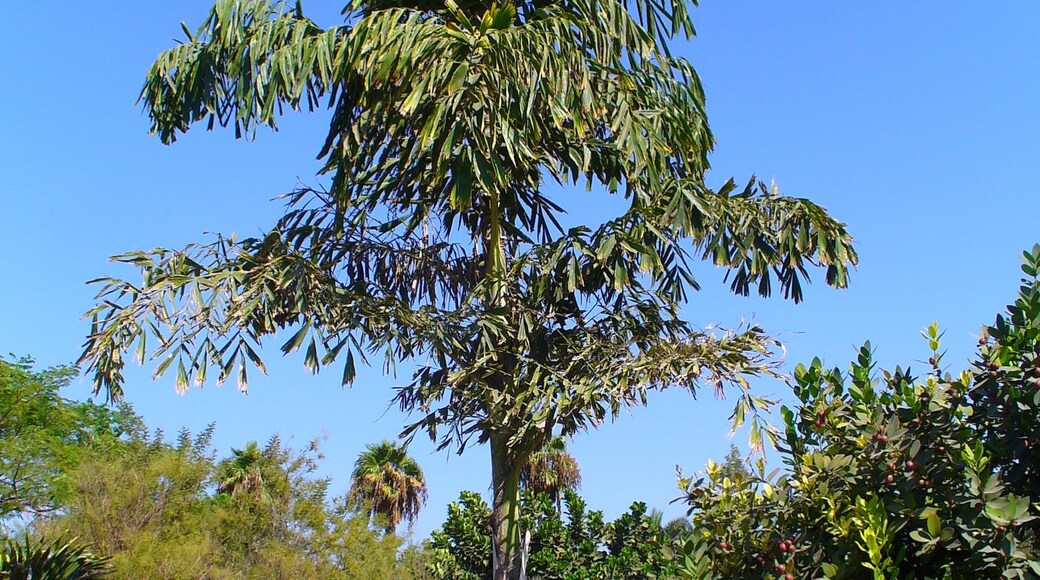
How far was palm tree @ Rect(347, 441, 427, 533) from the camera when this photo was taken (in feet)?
94.1

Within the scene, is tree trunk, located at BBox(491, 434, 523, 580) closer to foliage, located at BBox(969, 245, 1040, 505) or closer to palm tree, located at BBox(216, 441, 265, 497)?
foliage, located at BBox(969, 245, 1040, 505)

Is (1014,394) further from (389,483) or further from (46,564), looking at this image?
(389,483)

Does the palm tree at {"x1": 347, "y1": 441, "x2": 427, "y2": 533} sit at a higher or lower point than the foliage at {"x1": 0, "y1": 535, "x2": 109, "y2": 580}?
higher

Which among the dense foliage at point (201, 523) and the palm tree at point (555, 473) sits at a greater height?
the palm tree at point (555, 473)

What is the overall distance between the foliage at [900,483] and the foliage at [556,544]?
9.54m

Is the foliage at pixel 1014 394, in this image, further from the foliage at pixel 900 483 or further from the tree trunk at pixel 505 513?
the tree trunk at pixel 505 513

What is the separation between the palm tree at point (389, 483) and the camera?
28672mm

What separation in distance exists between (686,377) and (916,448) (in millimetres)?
5306

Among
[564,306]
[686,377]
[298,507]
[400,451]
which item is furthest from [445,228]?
[298,507]

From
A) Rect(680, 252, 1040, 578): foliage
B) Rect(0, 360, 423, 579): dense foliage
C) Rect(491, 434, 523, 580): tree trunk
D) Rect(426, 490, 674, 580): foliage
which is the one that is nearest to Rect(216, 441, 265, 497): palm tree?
Rect(0, 360, 423, 579): dense foliage

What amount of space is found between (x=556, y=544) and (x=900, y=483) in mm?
10591

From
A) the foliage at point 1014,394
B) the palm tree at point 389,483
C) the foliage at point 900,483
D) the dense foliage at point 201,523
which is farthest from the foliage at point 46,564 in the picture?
the palm tree at point 389,483

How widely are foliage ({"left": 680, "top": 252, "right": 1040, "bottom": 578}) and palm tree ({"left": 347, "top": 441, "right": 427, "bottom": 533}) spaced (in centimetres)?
2481

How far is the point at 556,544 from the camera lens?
13977mm
